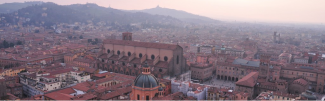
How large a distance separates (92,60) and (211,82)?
94.9 feet

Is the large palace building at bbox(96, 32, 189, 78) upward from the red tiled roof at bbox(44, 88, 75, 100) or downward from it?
upward

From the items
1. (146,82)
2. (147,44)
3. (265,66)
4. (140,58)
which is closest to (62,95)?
(146,82)

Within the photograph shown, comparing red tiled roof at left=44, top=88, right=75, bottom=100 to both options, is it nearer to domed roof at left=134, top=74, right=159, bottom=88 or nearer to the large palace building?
domed roof at left=134, top=74, right=159, bottom=88

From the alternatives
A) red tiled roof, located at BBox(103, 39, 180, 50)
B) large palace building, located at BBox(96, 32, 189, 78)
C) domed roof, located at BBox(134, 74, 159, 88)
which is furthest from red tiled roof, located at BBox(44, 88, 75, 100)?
red tiled roof, located at BBox(103, 39, 180, 50)

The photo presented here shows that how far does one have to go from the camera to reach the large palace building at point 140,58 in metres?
48.1

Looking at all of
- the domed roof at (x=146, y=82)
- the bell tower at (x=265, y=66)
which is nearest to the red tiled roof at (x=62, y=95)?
the domed roof at (x=146, y=82)

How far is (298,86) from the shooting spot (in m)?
41.8

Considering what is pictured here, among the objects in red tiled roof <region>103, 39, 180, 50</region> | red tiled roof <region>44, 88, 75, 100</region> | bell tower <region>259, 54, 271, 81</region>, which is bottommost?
red tiled roof <region>44, 88, 75, 100</region>

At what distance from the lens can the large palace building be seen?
48.1 metres

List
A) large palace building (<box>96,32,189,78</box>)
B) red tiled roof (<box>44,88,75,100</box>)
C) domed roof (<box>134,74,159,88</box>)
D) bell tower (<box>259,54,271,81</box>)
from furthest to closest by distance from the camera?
large palace building (<box>96,32,189,78</box>)
bell tower (<box>259,54,271,81</box>)
red tiled roof (<box>44,88,75,100</box>)
domed roof (<box>134,74,159,88</box>)

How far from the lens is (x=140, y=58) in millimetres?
52375

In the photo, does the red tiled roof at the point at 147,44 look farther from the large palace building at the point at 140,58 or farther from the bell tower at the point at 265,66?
the bell tower at the point at 265,66

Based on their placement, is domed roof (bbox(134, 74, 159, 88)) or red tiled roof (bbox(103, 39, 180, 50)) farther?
red tiled roof (bbox(103, 39, 180, 50))

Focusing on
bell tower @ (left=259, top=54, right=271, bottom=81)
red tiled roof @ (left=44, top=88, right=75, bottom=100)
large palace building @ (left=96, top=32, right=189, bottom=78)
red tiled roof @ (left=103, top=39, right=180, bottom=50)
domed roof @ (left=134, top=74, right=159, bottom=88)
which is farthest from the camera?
red tiled roof @ (left=103, top=39, right=180, bottom=50)
